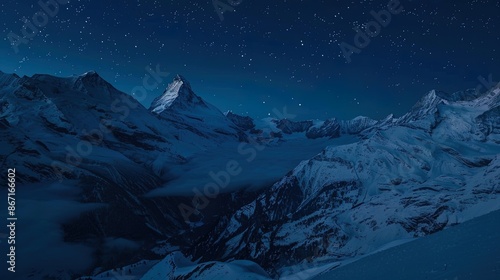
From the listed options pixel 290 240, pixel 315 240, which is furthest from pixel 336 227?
pixel 290 240

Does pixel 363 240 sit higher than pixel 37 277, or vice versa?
pixel 37 277

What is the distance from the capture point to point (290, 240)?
166875mm

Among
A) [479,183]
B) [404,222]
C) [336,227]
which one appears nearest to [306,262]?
[336,227]

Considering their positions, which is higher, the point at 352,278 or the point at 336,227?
the point at 352,278

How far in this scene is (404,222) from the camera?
475ft

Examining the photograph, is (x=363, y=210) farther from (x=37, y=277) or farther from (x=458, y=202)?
(x=37, y=277)

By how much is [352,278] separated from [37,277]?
583 feet

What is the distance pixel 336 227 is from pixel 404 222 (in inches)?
1099

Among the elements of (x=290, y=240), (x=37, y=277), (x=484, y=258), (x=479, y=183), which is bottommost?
(x=479, y=183)

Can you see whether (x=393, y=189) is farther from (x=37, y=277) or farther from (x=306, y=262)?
(x=37, y=277)

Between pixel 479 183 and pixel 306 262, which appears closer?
pixel 306 262

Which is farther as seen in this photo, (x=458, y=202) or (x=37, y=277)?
(x=37, y=277)

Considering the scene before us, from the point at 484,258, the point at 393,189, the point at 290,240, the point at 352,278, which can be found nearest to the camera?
the point at 484,258

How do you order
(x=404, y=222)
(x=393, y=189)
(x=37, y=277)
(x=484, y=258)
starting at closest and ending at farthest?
(x=484, y=258), (x=404, y=222), (x=37, y=277), (x=393, y=189)
